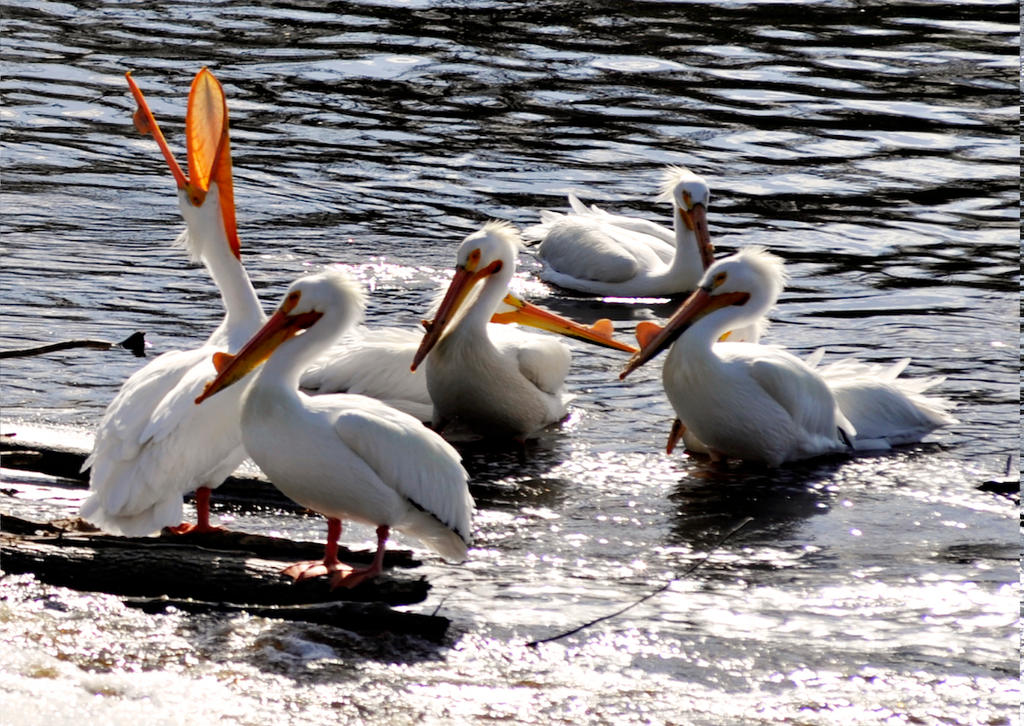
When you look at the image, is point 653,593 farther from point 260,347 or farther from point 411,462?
point 260,347

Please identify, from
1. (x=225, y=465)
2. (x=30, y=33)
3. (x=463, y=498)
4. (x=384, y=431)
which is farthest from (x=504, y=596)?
(x=30, y=33)

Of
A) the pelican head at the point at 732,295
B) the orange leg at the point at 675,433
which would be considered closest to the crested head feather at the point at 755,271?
the pelican head at the point at 732,295

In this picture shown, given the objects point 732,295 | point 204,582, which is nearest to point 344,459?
point 204,582

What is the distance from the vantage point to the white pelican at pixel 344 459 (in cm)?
411

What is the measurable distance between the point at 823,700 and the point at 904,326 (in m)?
3.88

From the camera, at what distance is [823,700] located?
371 cm

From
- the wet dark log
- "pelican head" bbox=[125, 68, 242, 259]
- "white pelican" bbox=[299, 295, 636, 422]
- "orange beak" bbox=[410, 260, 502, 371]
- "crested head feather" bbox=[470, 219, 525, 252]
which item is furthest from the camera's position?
"white pelican" bbox=[299, 295, 636, 422]

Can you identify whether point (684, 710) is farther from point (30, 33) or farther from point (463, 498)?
point (30, 33)

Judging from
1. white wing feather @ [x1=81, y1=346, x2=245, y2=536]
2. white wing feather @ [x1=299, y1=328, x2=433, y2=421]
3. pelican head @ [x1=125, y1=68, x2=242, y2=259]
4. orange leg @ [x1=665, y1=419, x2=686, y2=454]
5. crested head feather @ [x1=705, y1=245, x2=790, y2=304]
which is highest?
pelican head @ [x1=125, y1=68, x2=242, y2=259]

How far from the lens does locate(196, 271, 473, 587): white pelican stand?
411cm

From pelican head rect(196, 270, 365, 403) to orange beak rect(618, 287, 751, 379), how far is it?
1691 millimetres

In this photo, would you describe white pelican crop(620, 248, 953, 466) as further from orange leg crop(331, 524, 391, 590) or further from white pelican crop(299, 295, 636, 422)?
orange leg crop(331, 524, 391, 590)

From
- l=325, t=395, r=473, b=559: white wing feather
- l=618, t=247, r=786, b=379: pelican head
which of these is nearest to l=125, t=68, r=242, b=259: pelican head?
l=325, t=395, r=473, b=559: white wing feather

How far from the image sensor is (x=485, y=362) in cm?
595
